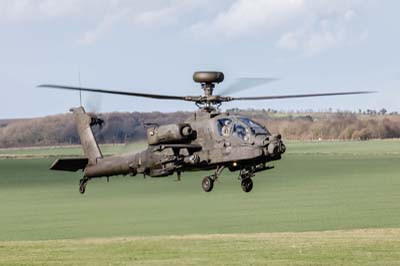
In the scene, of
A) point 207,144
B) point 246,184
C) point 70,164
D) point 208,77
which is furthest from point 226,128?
point 70,164

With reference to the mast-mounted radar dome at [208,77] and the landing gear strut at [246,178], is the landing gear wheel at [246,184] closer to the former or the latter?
the landing gear strut at [246,178]

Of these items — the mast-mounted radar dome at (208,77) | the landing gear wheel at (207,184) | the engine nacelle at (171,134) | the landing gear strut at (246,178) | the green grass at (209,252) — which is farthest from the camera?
the green grass at (209,252)

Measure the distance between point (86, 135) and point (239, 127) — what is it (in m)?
13.8

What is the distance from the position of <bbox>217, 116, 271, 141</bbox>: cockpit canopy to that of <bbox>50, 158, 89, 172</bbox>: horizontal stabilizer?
9274 mm

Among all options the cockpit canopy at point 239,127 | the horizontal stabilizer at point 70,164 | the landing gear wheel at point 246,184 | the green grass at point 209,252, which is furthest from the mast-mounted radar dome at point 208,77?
the green grass at point 209,252

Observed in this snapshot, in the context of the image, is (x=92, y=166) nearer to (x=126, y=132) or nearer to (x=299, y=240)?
(x=126, y=132)

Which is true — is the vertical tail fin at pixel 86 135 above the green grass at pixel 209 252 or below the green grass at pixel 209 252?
above

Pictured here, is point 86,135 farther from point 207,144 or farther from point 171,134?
point 207,144

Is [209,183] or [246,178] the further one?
[246,178]

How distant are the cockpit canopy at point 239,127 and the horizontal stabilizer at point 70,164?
30.4 feet

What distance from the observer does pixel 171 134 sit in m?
49.5

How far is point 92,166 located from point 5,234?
144 metres

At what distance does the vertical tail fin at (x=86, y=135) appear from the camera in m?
58.8

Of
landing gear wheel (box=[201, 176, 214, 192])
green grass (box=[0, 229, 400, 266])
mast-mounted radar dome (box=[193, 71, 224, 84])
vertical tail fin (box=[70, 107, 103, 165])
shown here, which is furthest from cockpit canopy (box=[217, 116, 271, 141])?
green grass (box=[0, 229, 400, 266])
